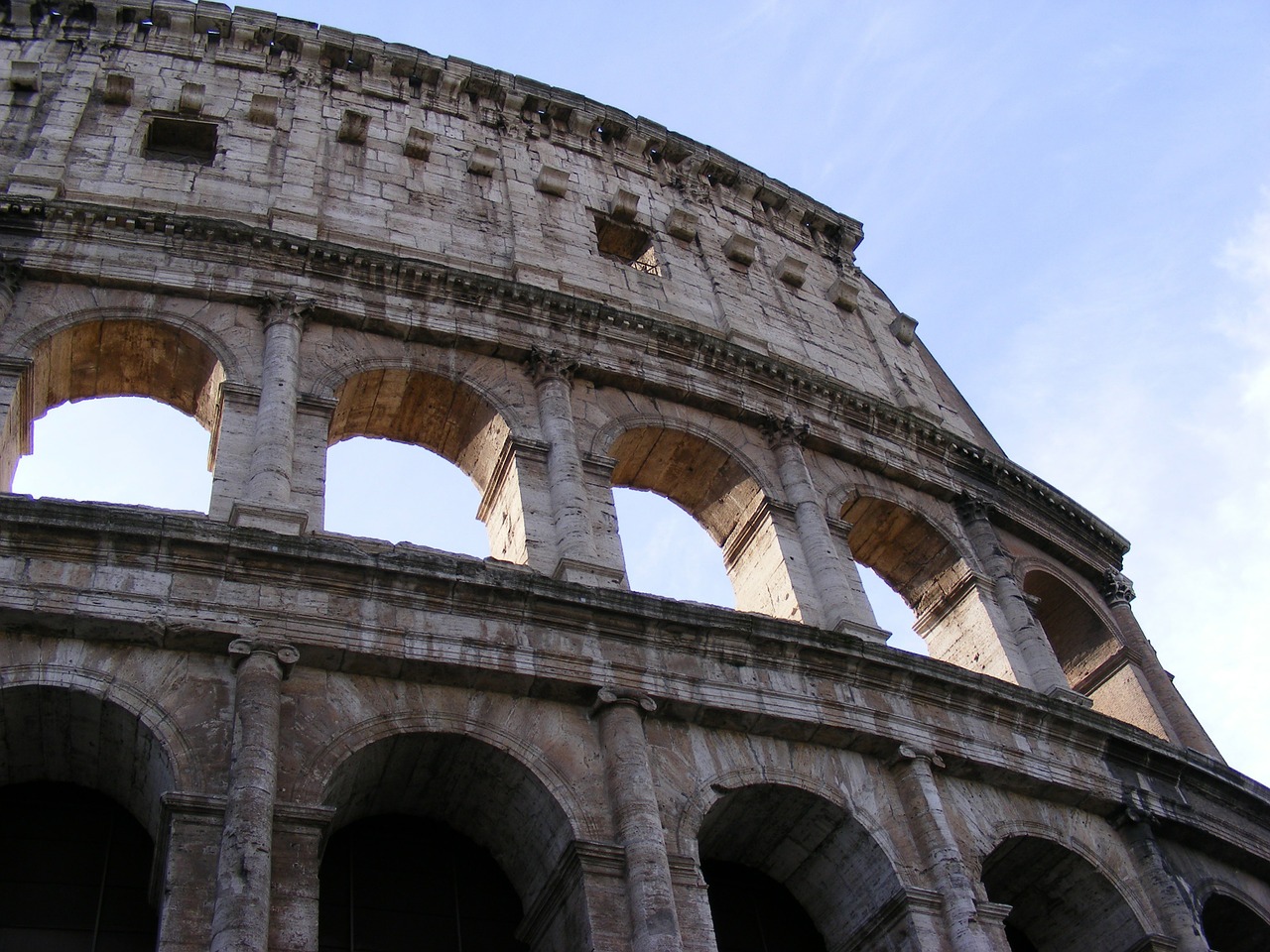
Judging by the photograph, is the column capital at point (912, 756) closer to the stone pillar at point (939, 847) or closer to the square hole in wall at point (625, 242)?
the stone pillar at point (939, 847)

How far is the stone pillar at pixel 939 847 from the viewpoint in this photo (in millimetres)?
10734

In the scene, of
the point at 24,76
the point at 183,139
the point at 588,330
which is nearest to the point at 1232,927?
the point at 588,330

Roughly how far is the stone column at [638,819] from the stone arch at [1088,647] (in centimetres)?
767

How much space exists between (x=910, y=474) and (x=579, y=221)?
555cm

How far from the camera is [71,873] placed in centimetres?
967

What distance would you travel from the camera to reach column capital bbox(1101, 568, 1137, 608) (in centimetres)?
1817

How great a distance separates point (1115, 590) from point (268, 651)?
12.3 metres

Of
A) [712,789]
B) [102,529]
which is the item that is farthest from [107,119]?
[712,789]

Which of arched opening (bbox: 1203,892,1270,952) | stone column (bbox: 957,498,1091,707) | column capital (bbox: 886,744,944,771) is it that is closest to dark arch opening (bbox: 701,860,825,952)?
column capital (bbox: 886,744,944,771)

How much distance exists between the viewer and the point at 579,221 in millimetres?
18125

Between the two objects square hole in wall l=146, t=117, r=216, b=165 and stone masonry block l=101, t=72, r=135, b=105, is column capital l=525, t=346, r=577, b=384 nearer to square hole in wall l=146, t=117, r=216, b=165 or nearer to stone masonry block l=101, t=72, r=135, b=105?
square hole in wall l=146, t=117, r=216, b=165

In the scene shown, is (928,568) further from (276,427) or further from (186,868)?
(186,868)

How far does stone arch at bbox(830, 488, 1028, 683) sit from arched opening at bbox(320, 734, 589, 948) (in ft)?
20.3

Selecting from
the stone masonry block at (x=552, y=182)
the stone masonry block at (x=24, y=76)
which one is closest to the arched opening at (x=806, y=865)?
the stone masonry block at (x=552, y=182)
